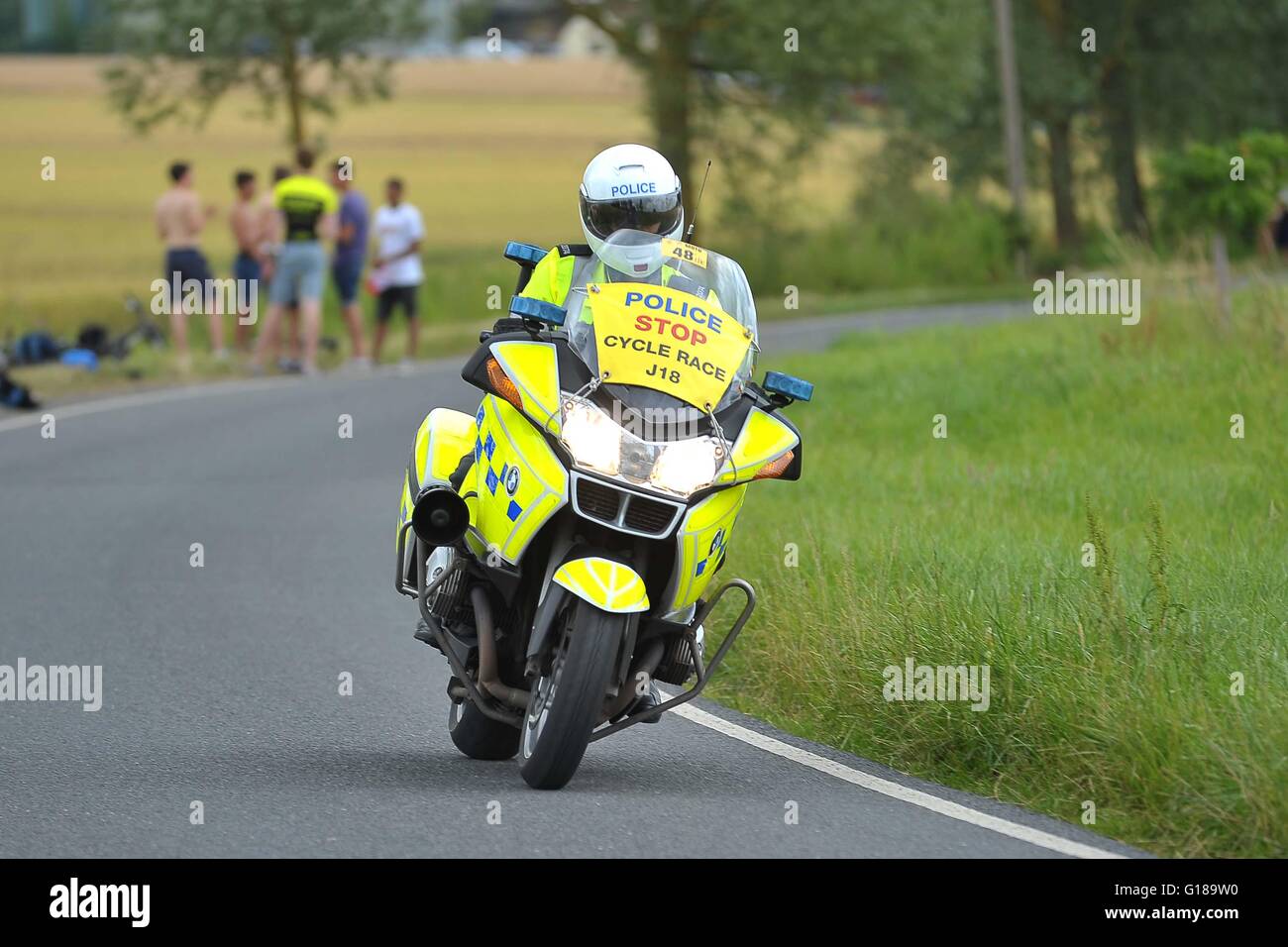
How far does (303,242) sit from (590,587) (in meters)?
15.8

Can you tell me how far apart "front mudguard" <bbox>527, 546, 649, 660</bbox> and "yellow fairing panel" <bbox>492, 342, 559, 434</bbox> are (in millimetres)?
403

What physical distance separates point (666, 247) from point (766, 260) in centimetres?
3221

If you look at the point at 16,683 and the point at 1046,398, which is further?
the point at 1046,398

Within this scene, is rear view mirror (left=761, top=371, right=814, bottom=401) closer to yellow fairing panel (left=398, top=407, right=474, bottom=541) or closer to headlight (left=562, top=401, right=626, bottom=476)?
headlight (left=562, top=401, right=626, bottom=476)

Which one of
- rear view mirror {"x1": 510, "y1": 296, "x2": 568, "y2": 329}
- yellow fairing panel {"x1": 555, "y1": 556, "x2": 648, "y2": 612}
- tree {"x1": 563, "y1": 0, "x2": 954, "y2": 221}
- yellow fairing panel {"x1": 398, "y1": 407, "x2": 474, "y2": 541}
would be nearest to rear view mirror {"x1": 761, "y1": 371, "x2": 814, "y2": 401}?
rear view mirror {"x1": 510, "y1": 296, "x2": 568, "y2": 329}

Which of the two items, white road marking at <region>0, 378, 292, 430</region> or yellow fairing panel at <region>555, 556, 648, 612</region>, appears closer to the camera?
yellow fairing panel at <region>555, 556, 648, 612</region>

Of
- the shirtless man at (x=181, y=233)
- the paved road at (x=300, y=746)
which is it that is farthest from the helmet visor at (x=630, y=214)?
the shirtless man at (x=181, y=233)

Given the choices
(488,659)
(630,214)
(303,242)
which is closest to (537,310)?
(630,214)

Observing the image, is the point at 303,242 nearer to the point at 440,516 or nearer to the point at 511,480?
the point at 440,516

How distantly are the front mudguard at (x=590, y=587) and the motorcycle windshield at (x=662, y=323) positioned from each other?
0.49 meters

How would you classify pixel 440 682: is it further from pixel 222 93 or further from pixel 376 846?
pixel 222 93

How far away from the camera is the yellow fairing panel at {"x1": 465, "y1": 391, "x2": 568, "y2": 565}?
6508 millimetres
